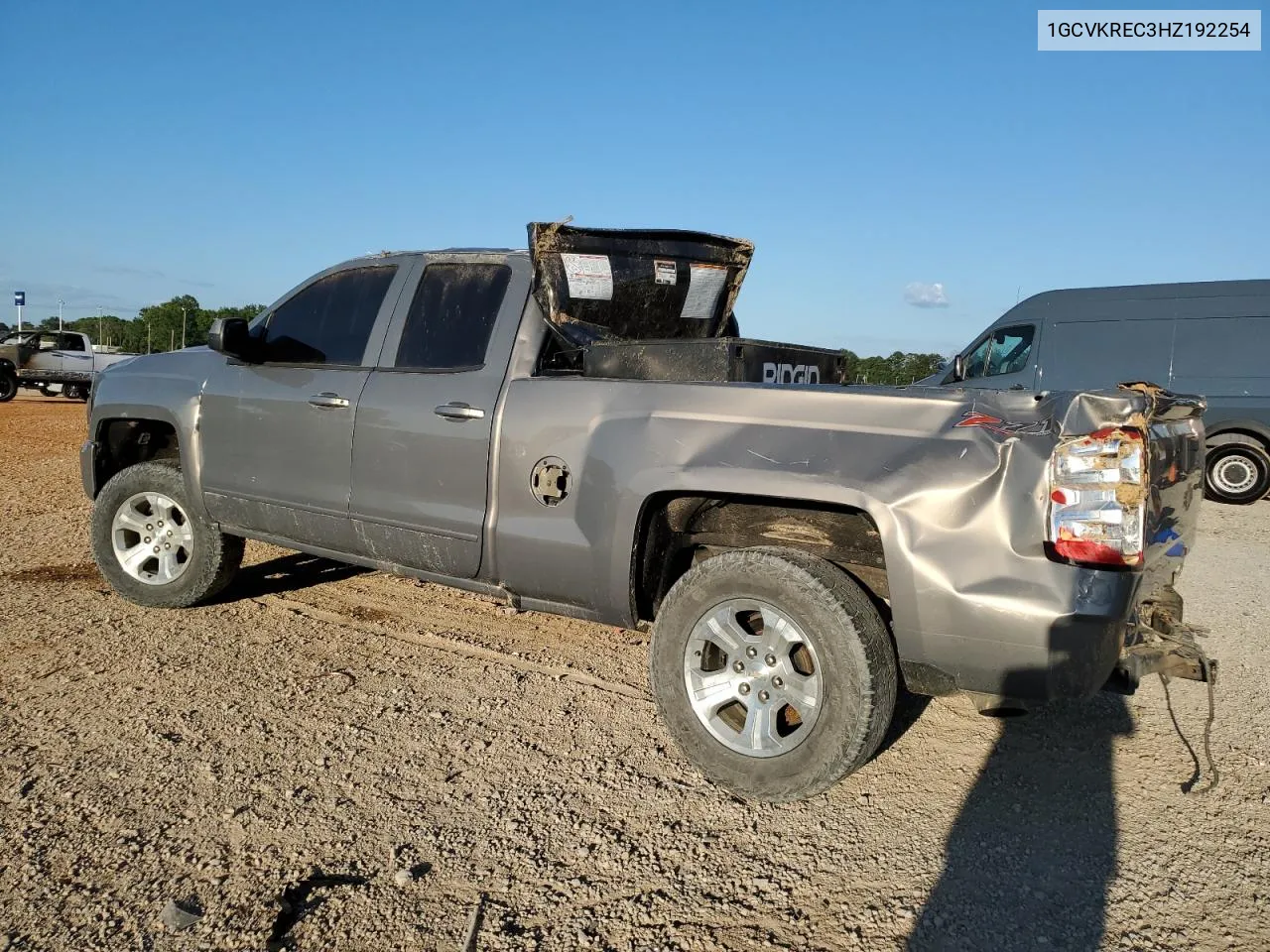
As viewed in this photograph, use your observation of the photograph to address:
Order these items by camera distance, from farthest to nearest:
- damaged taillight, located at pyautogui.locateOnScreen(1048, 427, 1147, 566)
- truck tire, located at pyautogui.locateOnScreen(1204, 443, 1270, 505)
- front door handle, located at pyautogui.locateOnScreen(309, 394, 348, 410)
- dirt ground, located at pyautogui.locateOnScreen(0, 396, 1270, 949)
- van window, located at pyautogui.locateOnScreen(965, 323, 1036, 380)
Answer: van window, located at pyautogui.locateOnScreen(965, 323, 1036, 380) < truck tire, located at pyautogui.locateOnScreen(1204, 443, 1270, 505) < front door handle, located at pyautogui.locateOnScreen(309, 394, 348, 410) < damaged taillight, located at pyautogui.locateOnScreen(1048, 427, 1147, 566) < dirt ground, located at pyautogui.locateOnScreen(0, 396, 1270, 949)

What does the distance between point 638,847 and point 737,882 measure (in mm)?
336

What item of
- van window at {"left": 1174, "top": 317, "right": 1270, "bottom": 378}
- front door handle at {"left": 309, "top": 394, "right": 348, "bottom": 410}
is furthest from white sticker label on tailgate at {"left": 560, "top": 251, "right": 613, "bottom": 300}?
van window at {"left": 1174, "top": 317, "right": 1270, "bottom": 378}

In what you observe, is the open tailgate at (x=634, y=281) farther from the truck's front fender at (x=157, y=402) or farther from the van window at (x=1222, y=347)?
the van window at (x=1222, y=347)

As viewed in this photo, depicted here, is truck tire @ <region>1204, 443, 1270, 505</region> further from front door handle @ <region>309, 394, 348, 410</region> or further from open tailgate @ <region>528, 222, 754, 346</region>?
front door handle @ <region>309, 394, 348, 410</region>

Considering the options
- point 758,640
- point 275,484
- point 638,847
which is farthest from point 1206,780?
point 275,484

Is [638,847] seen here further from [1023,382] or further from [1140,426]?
[1023,382]

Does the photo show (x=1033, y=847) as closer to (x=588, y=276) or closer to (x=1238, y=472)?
(x=588, y=276)

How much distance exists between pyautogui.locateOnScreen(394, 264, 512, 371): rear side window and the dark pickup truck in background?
301 inches

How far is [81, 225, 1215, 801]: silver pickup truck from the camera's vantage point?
273 cm

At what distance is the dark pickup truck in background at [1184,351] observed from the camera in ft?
35.8

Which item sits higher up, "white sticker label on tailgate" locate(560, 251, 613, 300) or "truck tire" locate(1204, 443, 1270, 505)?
"white sticker label on tailgate" locate(560, 251, 613, 300)

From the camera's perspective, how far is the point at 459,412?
12.9ft

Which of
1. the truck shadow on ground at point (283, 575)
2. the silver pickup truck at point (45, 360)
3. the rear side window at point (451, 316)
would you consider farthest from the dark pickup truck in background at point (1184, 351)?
the silver pickup truck at point (45, 360)

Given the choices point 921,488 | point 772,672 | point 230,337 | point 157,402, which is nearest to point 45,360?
point 157,402
